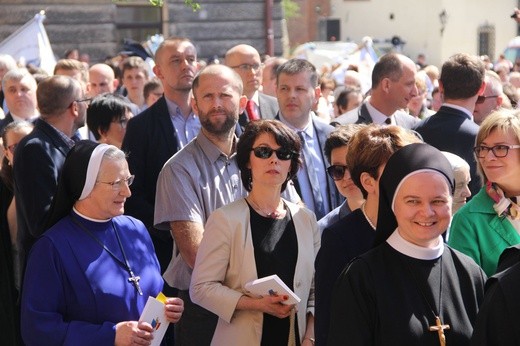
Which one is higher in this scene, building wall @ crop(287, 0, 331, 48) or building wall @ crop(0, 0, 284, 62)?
building wall @ crop(0, 0, 284, 62)

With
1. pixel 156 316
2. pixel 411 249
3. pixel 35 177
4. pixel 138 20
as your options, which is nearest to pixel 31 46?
pixel 35 177

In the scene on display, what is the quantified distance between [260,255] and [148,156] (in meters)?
2.05

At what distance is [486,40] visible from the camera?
A: 183 ft

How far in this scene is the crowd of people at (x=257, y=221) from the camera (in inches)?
173

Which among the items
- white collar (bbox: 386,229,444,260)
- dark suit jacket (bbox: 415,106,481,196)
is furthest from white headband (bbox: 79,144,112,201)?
dark suit jacket (bbox: 415,106,481,196)

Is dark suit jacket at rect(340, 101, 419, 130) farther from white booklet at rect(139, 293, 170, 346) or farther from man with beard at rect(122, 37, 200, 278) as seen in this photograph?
white booklet at rect(139, 293, 170, 346)

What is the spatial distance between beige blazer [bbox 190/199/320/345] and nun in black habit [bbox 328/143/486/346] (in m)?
1.37

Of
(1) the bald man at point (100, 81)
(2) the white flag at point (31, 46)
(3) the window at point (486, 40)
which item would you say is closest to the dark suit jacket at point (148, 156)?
(1) the bald man at point (100, 81)

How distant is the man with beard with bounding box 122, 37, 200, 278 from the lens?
7.48 m

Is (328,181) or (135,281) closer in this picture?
(135,281)

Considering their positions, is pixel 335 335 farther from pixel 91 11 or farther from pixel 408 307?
pixel 91 11

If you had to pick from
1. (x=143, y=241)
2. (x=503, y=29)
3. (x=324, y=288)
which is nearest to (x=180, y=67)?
(x=143, y=241)

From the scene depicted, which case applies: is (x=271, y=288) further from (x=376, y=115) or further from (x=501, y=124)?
(x=376, y=115)

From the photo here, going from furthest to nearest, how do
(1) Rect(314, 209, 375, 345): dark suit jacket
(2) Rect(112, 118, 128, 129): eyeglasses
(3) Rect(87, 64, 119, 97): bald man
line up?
(3) Rect(87, 64, 119, 97): bald man
(2) Rect(112, 118, 128, 129): eyeglasses
(1) Rect(314, 209, 375, 345): dark suit jacket
